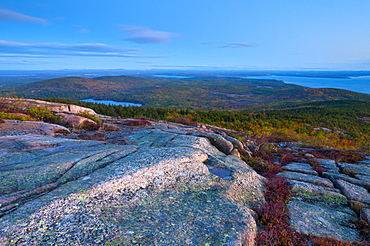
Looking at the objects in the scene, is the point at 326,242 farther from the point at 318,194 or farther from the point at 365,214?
the point at 318,194

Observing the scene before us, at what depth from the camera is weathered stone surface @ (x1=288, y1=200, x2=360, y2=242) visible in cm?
670

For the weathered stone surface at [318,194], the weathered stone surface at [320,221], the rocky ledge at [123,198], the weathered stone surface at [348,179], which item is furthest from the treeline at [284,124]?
the rocky ledge at [123,198]

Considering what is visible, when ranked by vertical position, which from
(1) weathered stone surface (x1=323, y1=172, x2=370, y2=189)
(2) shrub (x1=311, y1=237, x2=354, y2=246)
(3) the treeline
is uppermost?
(2) shrub (x1=311, y1=237, x2=354, y2=246)

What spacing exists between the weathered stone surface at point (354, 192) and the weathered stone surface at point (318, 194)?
0.43m

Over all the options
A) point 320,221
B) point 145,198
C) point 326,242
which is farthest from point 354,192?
point 145,198

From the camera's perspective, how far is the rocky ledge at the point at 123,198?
465 centimetres

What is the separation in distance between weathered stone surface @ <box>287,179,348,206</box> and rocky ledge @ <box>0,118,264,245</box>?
70.6 inches

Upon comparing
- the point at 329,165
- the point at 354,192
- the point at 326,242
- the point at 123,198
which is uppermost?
the point at 123,198

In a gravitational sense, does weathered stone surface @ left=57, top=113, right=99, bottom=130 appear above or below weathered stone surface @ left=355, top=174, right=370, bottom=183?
above

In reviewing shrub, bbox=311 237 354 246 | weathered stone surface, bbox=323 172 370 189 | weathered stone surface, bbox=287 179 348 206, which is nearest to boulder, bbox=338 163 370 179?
weathered stone surface, bbox=323 172 370 189

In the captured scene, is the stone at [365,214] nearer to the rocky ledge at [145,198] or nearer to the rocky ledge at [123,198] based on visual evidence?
the rocky ledge at [145,198]

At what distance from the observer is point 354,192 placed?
9.87 meters

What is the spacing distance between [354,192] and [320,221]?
426cm

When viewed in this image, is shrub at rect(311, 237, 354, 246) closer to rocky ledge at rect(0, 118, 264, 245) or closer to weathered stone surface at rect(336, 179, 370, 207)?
rocky ledge at rect(0, 118, 264, 245)
